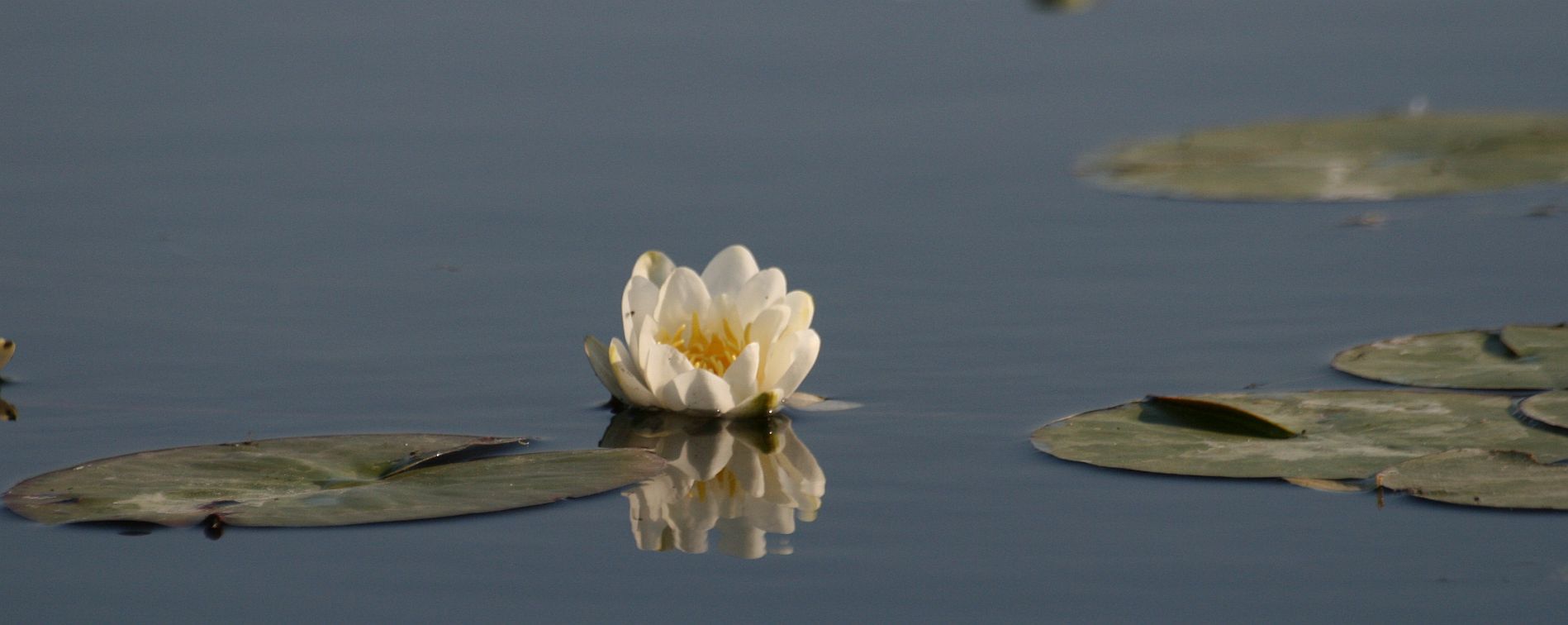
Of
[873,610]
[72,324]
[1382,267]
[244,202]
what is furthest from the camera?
[244,202]

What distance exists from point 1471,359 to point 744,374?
1737mm

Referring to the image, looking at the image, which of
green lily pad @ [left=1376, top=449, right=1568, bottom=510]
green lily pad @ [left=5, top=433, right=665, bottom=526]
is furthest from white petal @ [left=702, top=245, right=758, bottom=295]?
green lily pad @ [left=1376, top=449, right=1568, bottom=510]

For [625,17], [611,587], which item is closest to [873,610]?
[611,587]

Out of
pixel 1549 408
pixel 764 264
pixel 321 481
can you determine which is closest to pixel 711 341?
pixel 321 481

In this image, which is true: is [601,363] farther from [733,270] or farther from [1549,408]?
[1549,408]

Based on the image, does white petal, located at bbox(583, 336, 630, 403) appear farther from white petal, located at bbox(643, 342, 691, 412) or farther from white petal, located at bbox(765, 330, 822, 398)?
white petal, located at bbox(765, 330, 822, 398)

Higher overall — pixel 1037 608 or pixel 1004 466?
pixel 1004 466

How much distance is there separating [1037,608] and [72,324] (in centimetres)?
310

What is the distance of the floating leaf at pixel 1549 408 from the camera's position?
370 cm

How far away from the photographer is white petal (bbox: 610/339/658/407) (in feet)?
13.3

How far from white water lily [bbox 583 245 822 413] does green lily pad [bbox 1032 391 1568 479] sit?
2.05ft

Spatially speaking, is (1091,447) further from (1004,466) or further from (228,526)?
(228,526)

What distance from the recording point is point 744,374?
13.2 feet

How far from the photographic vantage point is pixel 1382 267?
533 centimetres
